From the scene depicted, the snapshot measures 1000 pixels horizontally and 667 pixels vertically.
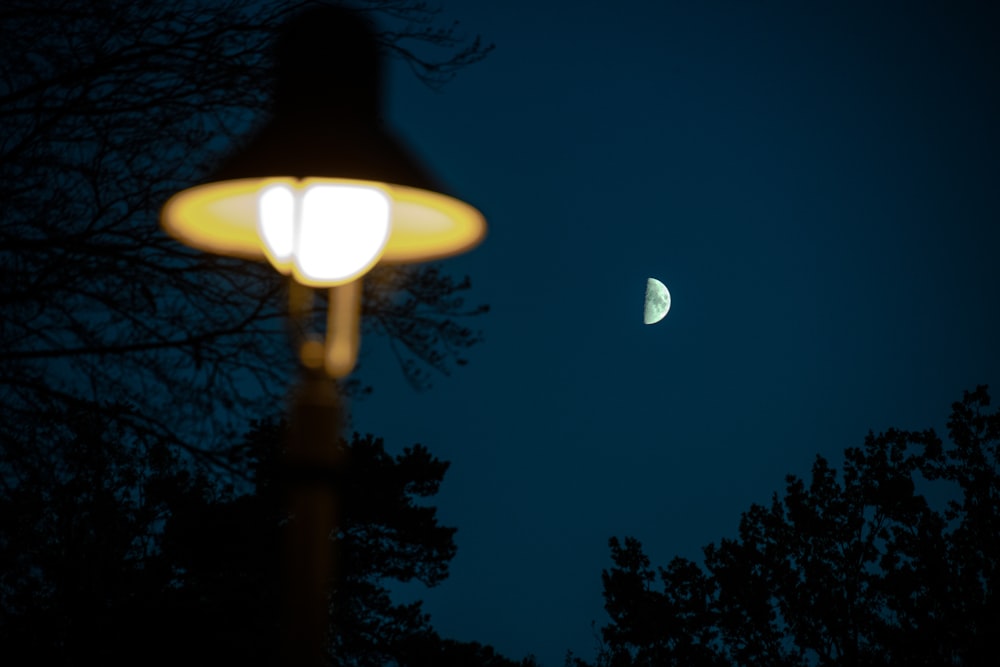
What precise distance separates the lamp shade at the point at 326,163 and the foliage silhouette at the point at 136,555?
Result: 1.23 m

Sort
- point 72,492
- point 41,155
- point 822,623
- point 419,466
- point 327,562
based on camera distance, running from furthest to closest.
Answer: point 419,466
point 822,623
point 72,492
point 41,155
point 327,562

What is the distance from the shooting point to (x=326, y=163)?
8.02ft

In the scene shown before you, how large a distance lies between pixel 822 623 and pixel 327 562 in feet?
57.5

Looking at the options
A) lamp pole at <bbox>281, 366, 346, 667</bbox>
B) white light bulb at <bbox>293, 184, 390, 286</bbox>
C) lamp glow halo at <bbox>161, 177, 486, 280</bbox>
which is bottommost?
lamp pole at <bbox>281, 366, 346, 667</bbox>

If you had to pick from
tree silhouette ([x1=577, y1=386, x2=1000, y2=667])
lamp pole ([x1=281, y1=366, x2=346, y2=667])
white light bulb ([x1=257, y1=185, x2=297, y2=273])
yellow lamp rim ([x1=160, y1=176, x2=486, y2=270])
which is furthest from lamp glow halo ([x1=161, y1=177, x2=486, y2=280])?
tree silhouette ([x1=577, y1=386, x2=1000, y2=667])

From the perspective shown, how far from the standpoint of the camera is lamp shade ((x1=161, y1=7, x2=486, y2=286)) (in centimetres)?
246

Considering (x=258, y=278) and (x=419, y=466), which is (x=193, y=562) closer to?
(x=258, y=278)

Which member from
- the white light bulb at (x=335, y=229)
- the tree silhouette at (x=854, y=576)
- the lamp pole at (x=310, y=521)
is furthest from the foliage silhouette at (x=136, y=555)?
the tree silhouette at (x=854, y=576)

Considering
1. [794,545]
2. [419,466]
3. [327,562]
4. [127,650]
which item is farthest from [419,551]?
[327,562]

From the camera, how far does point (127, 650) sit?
10.2 m

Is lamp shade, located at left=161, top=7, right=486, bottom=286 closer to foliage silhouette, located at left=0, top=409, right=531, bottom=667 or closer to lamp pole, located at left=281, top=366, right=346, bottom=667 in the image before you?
lamp pole, located at left=281, top=366, right=346, bottom=667

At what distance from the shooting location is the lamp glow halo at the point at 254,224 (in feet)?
9.42

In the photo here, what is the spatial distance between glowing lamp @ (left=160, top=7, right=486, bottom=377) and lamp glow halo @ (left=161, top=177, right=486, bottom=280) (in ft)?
0.08

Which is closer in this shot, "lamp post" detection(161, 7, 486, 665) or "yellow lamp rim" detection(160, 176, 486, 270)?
"lamp post" detection(161, 7, 486, 665)
